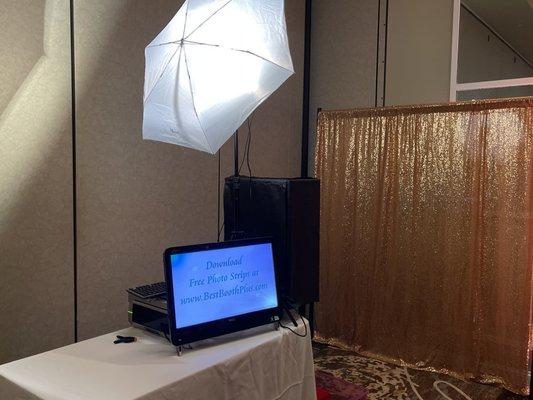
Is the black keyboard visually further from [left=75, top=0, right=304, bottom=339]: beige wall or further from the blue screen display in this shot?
[left=75, top=0, right=304, bottom=339]: beige wall

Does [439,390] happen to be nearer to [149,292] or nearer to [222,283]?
[222,283]

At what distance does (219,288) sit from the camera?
5.54 feet

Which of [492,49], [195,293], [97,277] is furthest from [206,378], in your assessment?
[492,49]

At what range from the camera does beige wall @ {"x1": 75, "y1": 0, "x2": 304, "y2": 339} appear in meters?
2.53

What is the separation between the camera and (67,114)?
7.98 ft

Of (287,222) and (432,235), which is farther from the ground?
(287,222)

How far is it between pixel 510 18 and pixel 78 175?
3.22 metres

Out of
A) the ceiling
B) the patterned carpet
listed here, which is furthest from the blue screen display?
the ceiling

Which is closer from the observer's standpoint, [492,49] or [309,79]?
[492,49]

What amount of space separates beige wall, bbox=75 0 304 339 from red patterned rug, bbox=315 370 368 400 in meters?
1.22

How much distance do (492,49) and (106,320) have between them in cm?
327

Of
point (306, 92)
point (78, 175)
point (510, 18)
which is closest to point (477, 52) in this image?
point (510, 18)

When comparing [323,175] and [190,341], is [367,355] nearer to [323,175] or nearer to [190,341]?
[323,175]

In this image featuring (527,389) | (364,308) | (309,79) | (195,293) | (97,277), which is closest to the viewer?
(195,293)
